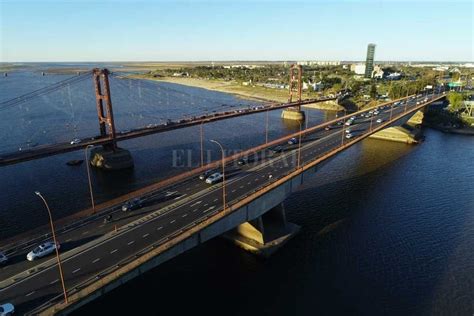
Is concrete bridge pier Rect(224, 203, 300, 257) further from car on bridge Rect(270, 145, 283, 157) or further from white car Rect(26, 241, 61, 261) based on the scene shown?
white car Rect(26, 241, 61, 261)

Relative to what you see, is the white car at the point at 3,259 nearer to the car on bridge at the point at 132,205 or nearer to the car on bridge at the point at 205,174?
the car on bridge at the point at 132,205

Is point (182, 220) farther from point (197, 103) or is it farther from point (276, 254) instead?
point (197, 103)

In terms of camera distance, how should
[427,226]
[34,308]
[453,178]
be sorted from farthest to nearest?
[453,178]
[427,226]
[34,308]

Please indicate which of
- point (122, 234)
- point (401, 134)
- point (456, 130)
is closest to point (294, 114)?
point (401, 134)

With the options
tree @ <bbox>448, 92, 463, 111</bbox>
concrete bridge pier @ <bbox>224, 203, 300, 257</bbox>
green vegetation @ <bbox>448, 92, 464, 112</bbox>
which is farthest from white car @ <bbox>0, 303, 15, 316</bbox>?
tree @ <bbox>448, 92, 463, 111</bbox>

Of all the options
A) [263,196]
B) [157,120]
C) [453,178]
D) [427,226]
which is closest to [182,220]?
[263,196]

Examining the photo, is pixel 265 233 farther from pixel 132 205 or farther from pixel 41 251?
pixel 41 251
